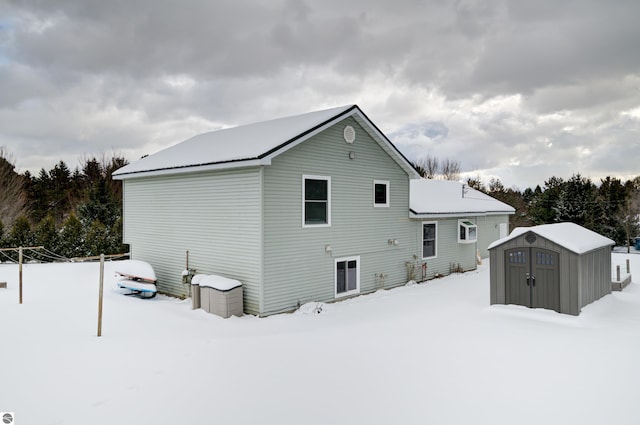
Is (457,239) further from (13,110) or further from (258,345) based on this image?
(13,110)

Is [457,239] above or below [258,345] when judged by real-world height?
above

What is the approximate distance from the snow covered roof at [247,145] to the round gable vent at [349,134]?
1.41ft

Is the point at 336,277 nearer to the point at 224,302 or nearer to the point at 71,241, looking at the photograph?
the point at 224,302

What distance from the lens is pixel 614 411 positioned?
4973 millimetres

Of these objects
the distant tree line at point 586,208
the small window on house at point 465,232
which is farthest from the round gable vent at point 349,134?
the distant tree line at point 586,208

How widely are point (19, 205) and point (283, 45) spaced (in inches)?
957

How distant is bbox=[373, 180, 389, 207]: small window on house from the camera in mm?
13588

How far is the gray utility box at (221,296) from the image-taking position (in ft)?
32.2

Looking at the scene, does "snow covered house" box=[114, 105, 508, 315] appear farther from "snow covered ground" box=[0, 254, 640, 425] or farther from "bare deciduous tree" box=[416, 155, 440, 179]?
"bare deciduous tree" box=[416, 155, 440, 179]

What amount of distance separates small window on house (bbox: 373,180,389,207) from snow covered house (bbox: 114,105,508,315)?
4 cm

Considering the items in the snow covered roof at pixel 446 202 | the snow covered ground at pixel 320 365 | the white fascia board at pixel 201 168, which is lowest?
the snow covered ground at pixel 320 365

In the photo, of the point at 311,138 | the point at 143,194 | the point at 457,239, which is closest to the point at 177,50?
the point at 143,194

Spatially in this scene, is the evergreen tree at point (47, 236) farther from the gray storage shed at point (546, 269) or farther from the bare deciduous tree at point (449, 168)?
the bare deciduous tree at point (449, 168)

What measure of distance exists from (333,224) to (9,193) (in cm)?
2822
